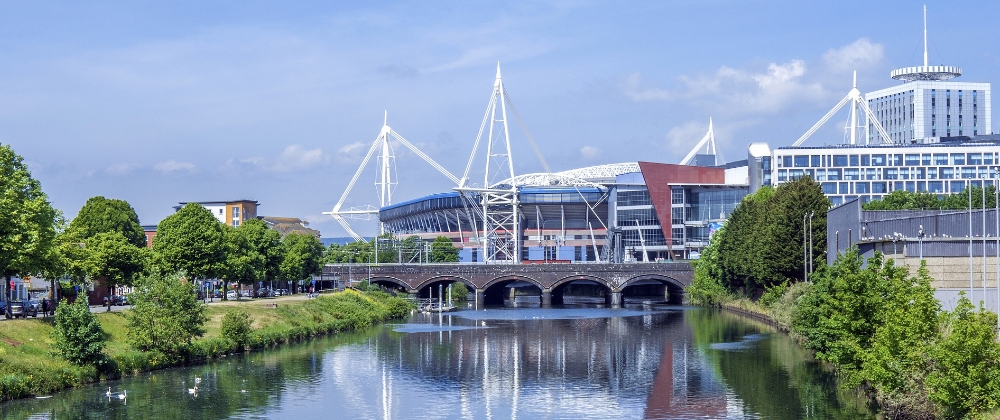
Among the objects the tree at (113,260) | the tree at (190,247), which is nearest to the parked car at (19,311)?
the tree at (113,260)

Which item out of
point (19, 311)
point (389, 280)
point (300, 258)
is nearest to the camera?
point (19, 311)

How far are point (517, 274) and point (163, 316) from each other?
8855 centimetres

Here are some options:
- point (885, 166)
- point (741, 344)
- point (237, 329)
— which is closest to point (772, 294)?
point (741, 344)

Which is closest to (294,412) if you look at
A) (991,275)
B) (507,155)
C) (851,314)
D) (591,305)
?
(851,314)

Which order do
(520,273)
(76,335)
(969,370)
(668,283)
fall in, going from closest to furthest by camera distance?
(969,370), (76,335), (520,273), (668,283)

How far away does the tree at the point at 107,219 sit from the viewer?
106m

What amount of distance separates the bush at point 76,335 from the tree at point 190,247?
33.1 metres

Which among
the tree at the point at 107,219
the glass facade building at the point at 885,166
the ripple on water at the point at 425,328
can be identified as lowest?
the ripple on water at the point at 425,328

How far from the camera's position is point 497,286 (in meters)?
163

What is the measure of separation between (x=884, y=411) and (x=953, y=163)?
140 meters

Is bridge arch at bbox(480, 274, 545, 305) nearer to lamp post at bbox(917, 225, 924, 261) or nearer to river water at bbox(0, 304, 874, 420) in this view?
river water at bbox(0, 304, 874, 420)

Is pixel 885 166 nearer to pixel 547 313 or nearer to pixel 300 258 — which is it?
pixel 547 313

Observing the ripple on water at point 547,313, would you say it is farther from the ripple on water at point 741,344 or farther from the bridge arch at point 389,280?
the ripple on water at point 741,344

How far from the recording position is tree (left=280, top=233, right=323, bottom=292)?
134 m
